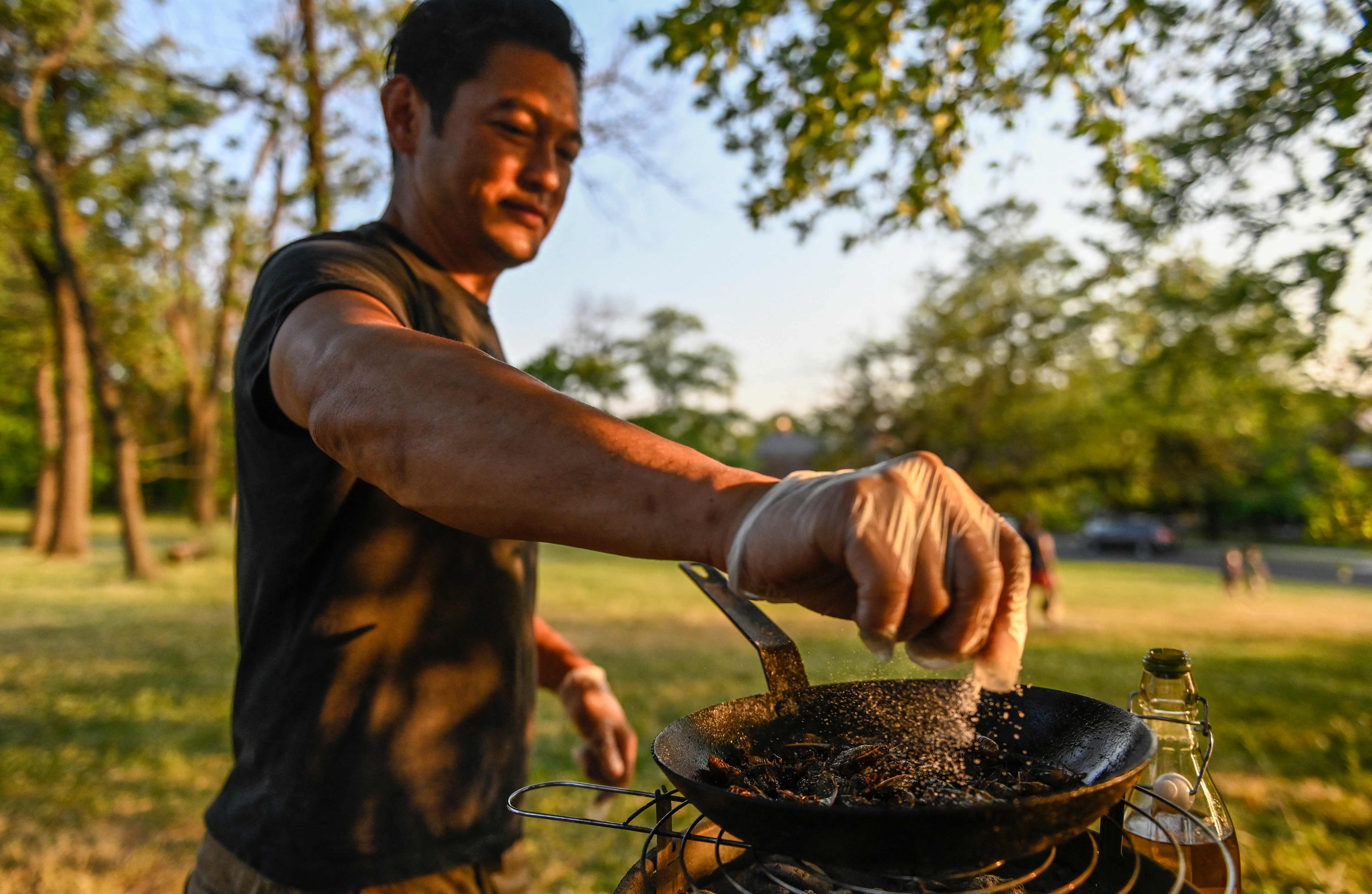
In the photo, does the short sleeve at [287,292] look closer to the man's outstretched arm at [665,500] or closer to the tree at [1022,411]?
the man's outstretched arm at [665,500]

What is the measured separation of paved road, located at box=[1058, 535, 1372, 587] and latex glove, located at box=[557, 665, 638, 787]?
30.9 meters

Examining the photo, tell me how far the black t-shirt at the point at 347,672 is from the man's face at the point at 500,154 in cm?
22

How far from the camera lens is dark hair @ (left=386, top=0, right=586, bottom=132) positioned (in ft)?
6.08

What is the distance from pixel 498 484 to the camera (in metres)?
0.95

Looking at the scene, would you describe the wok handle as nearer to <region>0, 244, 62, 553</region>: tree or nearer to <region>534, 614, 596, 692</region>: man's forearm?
<region>534, 614, 596, 692</region>: man's forearm

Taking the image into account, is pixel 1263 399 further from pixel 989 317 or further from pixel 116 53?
pixel 989 317

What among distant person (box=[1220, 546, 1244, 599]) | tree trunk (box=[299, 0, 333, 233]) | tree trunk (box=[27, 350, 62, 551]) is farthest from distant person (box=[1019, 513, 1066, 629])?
tree trunk (box=[27, 350, 62, 551])

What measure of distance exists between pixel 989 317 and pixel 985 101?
26.8 m

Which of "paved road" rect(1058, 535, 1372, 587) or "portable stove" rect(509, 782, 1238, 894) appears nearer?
"portable stove" rect(509, 782, 1238, 894)

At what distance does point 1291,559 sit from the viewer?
128 ft

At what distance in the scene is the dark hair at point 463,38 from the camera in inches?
73.0

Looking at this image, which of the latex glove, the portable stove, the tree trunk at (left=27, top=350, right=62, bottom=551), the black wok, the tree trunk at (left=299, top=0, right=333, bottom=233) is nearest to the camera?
the black wok

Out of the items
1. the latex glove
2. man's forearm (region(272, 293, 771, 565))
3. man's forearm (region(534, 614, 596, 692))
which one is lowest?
the latex glove

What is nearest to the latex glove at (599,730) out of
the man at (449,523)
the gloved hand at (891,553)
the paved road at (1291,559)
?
the man at (449,523)
